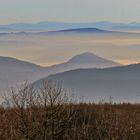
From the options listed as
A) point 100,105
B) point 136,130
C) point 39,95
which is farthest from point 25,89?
point 100,105

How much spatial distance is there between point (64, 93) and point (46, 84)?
0.73 metres

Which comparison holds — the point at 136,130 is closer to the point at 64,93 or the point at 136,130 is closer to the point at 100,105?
the point at 64,93

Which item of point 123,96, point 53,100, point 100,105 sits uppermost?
point 53,100

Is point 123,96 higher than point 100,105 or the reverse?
the reverse

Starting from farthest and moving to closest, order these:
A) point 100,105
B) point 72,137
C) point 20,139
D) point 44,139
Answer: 1. point 100,105
2. point 72,137
3. point 44,139
4. point 20,139

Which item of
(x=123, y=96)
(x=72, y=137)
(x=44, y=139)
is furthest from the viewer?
(x=123, y=96)

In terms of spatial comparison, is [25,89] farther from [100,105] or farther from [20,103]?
[100,105]

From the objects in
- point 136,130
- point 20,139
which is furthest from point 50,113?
point 136,130

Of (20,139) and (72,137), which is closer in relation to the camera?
(20,139)

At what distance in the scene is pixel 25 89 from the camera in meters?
16.1

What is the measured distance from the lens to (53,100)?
1625 centimetres

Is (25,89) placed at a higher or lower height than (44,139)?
higher

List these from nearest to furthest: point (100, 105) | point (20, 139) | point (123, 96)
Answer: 1. point (20, 139)
2. point (100, 105)
3. point (123, 96)

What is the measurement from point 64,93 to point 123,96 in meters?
159
